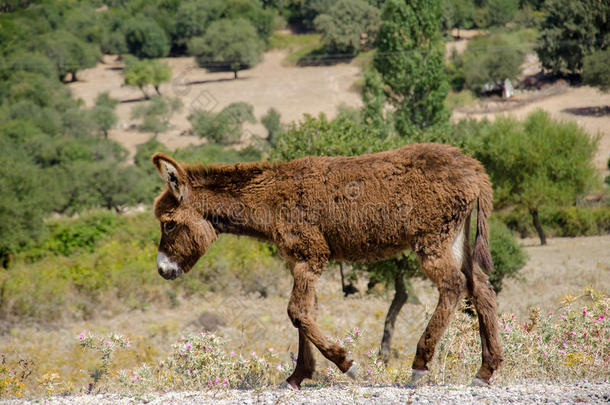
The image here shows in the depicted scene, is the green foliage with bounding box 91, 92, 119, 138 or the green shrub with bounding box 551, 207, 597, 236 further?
the green foliage with bounding box 91, 92, 119, 138

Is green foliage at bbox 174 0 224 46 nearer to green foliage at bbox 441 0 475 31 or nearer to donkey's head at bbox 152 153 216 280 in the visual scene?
green foliage at bbox 441 0 475 31

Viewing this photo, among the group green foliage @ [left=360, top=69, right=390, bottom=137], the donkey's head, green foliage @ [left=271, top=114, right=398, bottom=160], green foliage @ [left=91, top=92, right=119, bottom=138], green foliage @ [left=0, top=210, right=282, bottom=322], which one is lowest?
green foliage @ [left=91, top=92, right=119, bottom=138]

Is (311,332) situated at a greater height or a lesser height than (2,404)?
greater

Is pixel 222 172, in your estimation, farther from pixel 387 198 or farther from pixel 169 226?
pixel 387 198

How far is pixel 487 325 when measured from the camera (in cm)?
639

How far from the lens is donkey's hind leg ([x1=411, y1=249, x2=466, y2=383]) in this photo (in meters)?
6.21

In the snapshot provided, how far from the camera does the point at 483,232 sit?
648 cm

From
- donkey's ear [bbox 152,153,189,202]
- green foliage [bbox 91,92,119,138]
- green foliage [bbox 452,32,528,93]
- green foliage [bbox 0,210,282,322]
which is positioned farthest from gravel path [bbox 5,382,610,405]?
green foliage [bbox 91,92,119,138]

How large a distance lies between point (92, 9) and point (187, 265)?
142279mm

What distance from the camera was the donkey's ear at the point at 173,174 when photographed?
6746 millimetres

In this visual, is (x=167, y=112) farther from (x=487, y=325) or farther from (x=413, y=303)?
(x=487, y=325)

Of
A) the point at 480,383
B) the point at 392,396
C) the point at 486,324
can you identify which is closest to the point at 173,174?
the point at 392,396

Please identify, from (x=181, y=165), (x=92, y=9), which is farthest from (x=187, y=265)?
(x=92, y=9)

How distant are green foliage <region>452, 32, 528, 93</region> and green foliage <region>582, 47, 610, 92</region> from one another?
45.2 ft
